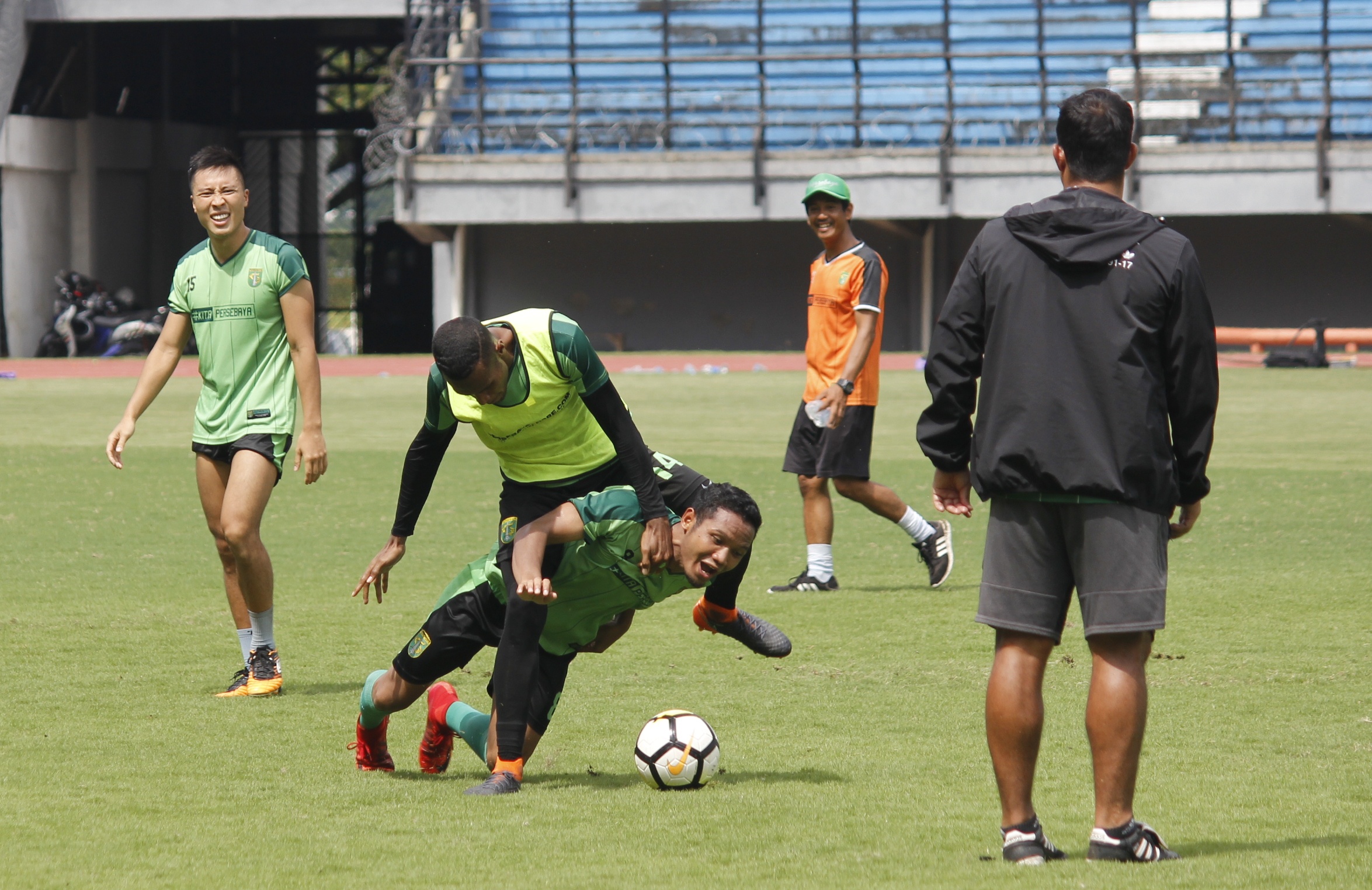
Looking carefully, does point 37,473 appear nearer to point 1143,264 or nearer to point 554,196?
point 1143,264

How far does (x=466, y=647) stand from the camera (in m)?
5.24

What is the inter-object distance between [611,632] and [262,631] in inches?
69.2

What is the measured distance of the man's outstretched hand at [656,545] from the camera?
16.1ft

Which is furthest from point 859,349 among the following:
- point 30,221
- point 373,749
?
point 30,221

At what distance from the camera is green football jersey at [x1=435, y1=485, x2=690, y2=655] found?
5000 mm

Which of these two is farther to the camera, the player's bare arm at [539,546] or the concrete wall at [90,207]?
the concrete wall at [90,207]

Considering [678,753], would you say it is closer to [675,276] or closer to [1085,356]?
[1085,356]

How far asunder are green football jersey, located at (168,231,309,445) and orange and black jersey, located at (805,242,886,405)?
3164 millimetres

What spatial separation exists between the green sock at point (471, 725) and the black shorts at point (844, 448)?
150 inches

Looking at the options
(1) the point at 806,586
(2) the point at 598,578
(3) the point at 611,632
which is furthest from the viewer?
(1) the point at 806,586

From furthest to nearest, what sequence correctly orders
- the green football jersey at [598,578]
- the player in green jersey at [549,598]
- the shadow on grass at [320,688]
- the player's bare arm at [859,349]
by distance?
the player's bare arm at [859,349] → the shadow on grass at [320,688] → the green football jersey at [598,578] → the player in green jersey at [549,598]

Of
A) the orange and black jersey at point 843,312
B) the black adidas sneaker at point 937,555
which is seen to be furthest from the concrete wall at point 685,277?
the black adidas sneaker at point 937,555

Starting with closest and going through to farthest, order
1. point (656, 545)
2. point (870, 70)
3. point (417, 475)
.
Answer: point (656, 545), point (417, 475), point (870, 70)

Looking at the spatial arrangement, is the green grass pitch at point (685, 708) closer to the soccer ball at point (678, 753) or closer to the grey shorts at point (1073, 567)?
the soccer ball at point (678, 753)
